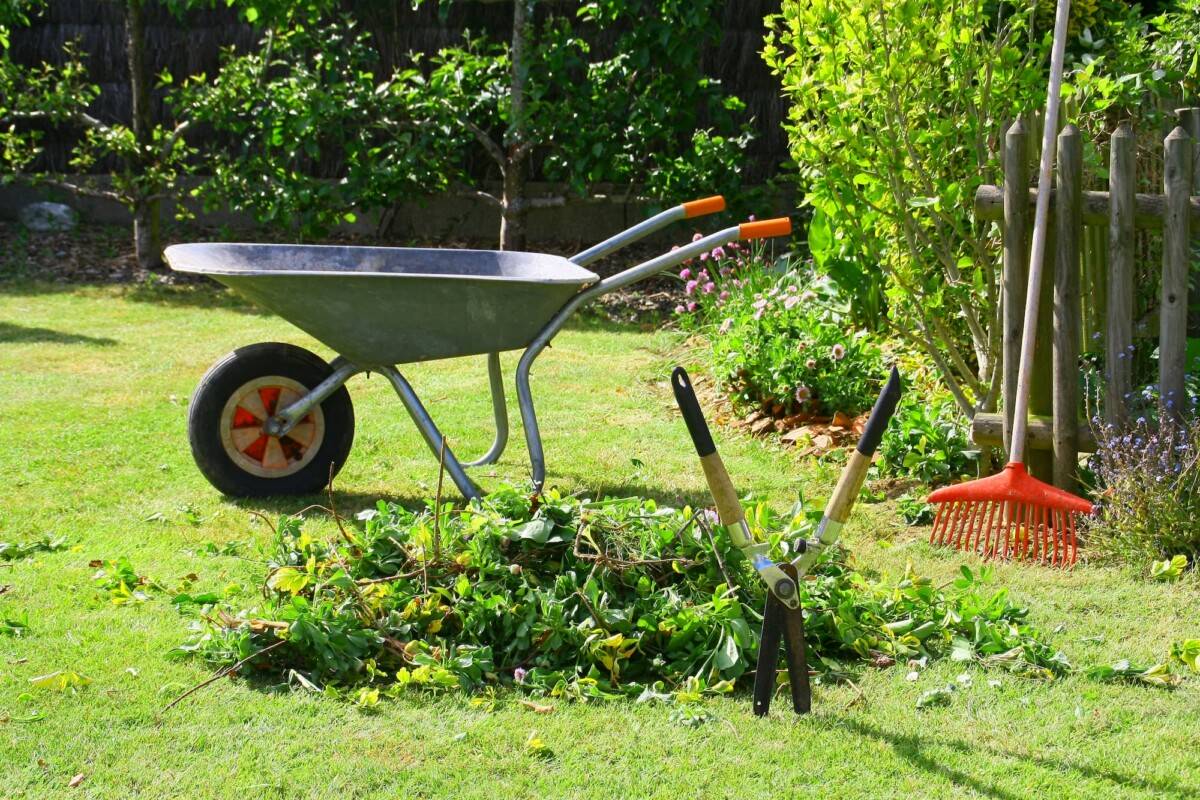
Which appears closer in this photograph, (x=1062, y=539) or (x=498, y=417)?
(x=1062, y=539)

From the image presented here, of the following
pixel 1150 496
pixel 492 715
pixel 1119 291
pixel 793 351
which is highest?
pixel 1119 291

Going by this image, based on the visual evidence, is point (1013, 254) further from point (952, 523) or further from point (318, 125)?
point (318, 125)

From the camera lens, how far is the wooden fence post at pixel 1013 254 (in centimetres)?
385

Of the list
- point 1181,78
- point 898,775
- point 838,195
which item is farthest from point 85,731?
point 1181,78

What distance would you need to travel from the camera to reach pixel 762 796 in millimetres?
2422

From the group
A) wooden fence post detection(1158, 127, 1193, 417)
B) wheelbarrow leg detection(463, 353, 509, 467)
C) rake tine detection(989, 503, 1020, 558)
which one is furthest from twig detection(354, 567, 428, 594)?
wooden fence post detection(1158, 127, 1193, 417)

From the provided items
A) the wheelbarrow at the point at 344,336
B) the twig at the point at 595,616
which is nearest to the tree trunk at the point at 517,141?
the wheelbarrow at the point at 344,336

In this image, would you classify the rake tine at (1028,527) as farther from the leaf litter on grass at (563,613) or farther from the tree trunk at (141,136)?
the tree trunk at (141,136)

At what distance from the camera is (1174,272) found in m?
3.69

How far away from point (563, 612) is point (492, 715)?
349 mm

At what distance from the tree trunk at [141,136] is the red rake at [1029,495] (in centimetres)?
689

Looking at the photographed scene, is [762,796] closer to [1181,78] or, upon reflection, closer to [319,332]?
[319,332]

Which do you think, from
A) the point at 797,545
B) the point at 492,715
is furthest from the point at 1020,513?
the point at 492,715

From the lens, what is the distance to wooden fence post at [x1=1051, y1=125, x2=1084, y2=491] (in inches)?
149
